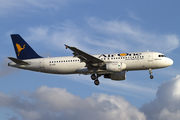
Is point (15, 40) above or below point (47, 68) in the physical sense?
above

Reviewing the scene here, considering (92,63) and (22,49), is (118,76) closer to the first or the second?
(92,63)

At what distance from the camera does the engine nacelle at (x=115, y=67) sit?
4331 cm

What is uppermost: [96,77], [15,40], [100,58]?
[15,40]

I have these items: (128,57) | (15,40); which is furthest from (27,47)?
(128,57)

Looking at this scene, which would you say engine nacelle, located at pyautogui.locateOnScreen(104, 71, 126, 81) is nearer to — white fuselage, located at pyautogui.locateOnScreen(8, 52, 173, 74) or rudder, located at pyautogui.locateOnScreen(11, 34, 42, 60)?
white fuselage, located at pyautogui.locateOnScreen(8, 52, 173, 74)

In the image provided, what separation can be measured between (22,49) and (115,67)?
1858 centimetres

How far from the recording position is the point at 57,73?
48000 mm

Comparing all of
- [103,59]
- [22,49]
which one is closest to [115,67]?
[103,59]

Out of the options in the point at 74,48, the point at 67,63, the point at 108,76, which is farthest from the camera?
the point at 108,76

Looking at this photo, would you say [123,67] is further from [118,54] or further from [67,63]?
[67,63]

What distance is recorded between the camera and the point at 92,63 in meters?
44.8

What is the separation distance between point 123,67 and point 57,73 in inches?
468

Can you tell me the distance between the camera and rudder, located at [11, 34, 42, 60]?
165ft

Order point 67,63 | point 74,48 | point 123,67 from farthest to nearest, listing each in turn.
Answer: point 67,63, point 123,67, point 74,48
